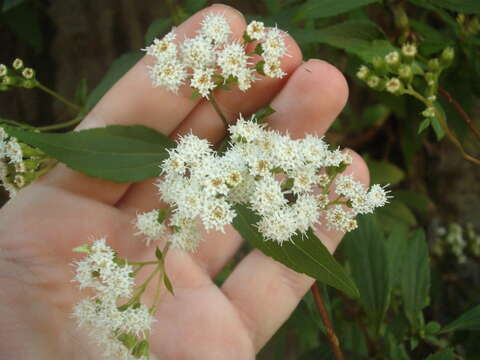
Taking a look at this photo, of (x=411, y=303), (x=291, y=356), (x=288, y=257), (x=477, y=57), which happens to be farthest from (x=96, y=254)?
(x=291, y=356)

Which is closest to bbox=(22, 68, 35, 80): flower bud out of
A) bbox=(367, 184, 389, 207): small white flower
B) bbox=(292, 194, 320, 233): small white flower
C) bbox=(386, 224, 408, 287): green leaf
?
bbox=(292, 194, 320, 233): small white flower

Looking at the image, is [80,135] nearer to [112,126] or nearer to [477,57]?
[112,126]

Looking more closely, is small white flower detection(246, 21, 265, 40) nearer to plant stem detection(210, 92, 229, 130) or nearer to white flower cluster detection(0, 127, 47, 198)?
plant stem detection(210, 92, 229, 130)

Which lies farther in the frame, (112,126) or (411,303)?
(411,303)

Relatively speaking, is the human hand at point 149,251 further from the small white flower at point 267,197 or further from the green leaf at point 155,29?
the small white flower at point 267,197

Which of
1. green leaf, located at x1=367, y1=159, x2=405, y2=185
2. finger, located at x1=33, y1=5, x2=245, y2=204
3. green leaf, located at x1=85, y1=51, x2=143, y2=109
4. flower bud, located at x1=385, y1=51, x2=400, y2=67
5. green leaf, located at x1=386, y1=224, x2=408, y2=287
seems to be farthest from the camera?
green leaf, located at x1=367, y1=159, x2=405, y2=185
